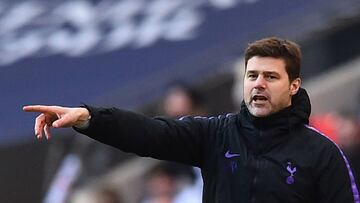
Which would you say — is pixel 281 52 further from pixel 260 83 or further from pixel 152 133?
pixel 152 133

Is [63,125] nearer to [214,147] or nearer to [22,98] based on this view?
[214,147]

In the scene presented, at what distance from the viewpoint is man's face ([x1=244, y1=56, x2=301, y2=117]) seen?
5.33m

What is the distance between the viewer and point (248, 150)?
539cm

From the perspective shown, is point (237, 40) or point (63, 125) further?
point (237, 40)

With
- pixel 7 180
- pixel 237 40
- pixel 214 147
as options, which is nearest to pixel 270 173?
pixel 214 147

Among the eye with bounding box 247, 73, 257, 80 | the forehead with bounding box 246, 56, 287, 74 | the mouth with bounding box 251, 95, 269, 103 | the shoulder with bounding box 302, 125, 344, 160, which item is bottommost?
the shoulder with bounding box 302, 125, 344, 160

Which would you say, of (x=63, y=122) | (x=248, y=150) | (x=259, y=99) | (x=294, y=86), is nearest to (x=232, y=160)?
(x=248, y=150)

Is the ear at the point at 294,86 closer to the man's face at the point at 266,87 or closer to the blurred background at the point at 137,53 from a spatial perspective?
the man's face at the point at 266,87

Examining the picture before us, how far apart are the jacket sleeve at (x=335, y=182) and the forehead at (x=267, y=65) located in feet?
1.32

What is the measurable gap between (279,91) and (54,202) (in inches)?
189

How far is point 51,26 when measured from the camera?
922cm

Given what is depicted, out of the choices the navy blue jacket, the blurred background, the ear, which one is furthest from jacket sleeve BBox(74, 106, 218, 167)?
the blurred background

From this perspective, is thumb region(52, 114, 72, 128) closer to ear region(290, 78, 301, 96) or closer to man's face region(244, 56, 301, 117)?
man's face region(244, 56, 301, 117)

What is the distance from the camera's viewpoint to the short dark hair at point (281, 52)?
17.6 ft
